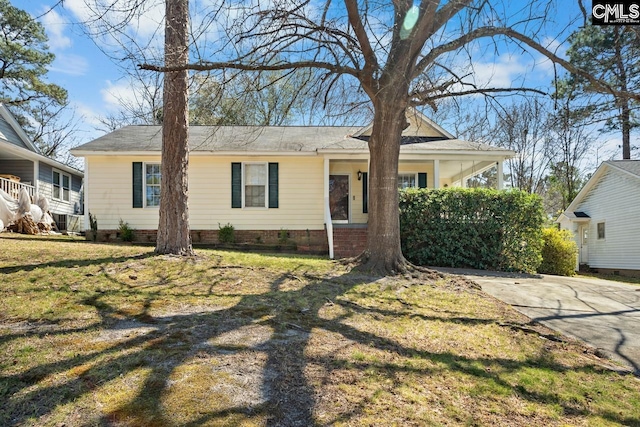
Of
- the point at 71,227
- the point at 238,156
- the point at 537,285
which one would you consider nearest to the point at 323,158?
the point at 238,156

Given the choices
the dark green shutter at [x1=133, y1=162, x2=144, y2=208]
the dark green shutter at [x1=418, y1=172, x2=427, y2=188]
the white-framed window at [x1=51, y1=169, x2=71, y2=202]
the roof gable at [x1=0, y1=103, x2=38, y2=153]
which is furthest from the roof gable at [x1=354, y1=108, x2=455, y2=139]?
the white-framed window at [x1=51, y1=169, x2=71, y2=202]

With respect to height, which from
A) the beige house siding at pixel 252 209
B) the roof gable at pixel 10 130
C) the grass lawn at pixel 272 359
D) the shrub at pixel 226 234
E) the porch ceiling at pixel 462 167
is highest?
the roof gable at pixel 10 130

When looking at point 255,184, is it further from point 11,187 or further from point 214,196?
point 11,187

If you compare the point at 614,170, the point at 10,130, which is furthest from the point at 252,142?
the point at 614,170

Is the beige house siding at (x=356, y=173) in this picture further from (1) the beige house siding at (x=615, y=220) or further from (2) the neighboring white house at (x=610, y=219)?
(1) the beige house siding at (x=615, y=220)

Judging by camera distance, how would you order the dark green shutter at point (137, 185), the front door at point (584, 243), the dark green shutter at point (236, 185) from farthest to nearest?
the front door at point (584, 243) < the dark green shutter at point (236, 185) < the dark green shutter at point (137, 185)

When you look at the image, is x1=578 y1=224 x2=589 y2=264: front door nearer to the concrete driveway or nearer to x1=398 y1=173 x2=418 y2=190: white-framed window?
x1=398 y1=173 x2=418 y2=190: white-framed window

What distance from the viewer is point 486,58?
23.4ft

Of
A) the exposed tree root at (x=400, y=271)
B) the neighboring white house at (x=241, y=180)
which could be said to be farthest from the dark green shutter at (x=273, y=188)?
the exposed tree root at (x=400, y=271)

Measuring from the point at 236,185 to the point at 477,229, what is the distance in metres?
7.52

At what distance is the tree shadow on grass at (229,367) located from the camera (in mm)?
2375

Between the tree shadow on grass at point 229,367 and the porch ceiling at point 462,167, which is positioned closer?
the tree shadow on grass at point 229,367

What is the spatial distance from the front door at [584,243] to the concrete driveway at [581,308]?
12.5 m

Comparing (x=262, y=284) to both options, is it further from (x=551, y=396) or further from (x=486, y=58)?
(x=486, y=58)
